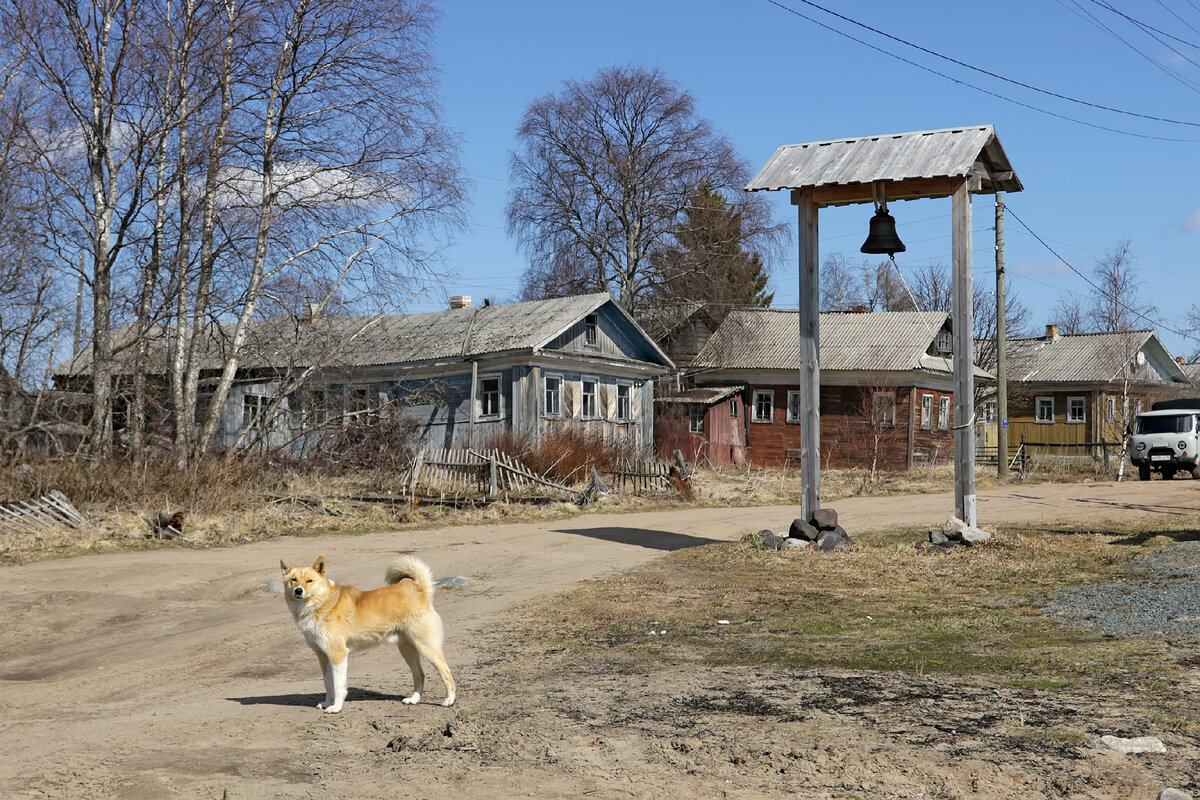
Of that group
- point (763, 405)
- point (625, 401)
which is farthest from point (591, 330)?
point (763, 405)

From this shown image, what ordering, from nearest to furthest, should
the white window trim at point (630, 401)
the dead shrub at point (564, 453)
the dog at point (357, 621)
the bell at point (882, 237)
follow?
the dog at point (357, 621) → the bell at point (882, 237) → the dead shrub at point (564, 453) → the white window trim at point (630, 401)

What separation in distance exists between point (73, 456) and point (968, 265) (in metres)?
14.7

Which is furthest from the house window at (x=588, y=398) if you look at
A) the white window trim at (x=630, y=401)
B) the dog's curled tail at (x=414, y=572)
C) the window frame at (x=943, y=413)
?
the dog's curled tail at (x=414, y=572)

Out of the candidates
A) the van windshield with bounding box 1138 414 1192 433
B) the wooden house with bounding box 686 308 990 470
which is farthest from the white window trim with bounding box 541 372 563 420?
the van windshield with bounding box 1138 414 1192 433

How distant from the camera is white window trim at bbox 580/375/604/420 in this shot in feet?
104

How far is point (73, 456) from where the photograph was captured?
58.9 ft

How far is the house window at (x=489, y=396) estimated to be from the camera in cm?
3008

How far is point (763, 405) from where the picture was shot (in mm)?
39500

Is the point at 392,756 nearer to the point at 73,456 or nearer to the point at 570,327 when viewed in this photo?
the point at 73,456

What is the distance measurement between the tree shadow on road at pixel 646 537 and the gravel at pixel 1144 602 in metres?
5.78

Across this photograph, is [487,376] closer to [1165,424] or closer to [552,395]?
[552,395]

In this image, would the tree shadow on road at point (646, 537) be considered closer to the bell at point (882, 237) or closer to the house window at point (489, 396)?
the bell at point (882, 237)

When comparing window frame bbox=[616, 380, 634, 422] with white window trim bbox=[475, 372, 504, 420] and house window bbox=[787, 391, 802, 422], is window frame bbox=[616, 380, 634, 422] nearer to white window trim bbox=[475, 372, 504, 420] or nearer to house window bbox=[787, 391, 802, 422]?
white window trim bbox=[475, 372, 504, 420]

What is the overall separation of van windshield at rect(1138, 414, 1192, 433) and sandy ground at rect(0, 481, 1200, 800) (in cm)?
2700
